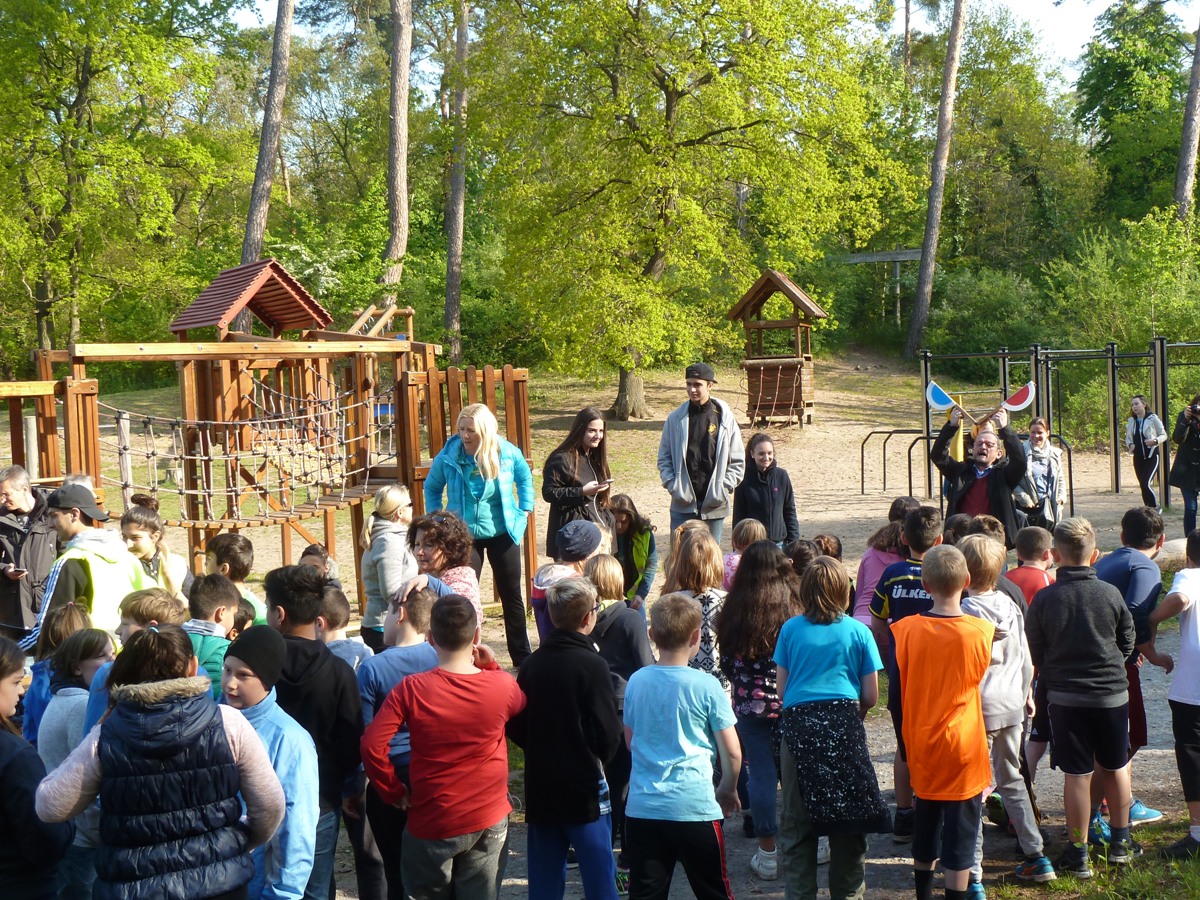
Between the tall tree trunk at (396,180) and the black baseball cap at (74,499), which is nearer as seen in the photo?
the black baseball cap at (74,499)

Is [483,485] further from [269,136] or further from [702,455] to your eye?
[269,136]

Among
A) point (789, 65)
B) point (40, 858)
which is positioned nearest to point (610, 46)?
point (789, 65)

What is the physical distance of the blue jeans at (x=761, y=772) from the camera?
4.73 m

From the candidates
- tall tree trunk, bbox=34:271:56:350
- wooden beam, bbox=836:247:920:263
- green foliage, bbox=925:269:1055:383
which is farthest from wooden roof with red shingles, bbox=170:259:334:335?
wooden beam, bbox=836:247:920:263

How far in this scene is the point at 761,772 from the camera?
4754mm

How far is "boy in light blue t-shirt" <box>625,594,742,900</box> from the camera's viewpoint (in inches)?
152

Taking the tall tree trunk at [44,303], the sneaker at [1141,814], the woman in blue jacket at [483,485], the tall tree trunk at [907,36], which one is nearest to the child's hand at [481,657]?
the woman in blue jacket at [483,485]

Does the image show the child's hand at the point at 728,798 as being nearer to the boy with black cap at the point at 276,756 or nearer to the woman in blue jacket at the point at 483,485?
the boy with black cap at the point at 276,756

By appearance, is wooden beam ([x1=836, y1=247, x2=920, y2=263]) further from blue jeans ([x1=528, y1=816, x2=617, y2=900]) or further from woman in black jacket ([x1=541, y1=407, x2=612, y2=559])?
Result: blue jeans ([x1=528, y1=816, x2=617, y2=900])

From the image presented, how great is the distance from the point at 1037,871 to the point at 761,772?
1.12 metres

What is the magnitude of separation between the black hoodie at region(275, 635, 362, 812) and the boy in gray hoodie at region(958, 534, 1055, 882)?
238 centimetres

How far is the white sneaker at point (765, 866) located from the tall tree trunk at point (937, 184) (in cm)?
2679

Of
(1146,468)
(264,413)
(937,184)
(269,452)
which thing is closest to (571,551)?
(269,452)

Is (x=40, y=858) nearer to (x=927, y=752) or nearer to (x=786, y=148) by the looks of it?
(x=927, y=752)
